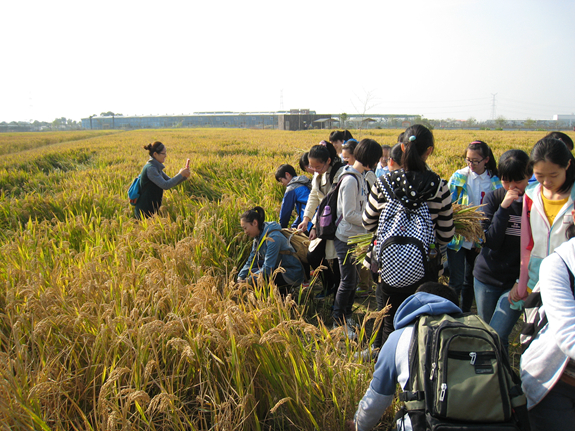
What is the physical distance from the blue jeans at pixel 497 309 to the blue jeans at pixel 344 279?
1009 mm

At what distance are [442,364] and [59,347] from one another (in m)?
2.14

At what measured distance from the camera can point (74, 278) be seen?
2840 millimetres

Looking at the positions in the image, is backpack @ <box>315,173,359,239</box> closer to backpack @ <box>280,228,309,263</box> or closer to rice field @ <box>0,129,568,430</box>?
backpack @ <box>280,228,309,263</box>

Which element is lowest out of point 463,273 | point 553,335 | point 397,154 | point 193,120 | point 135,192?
point 463,273

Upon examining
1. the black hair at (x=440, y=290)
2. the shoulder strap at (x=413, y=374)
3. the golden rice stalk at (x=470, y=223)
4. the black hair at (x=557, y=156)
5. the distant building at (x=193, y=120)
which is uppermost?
the distant building at (x=193, y=120)

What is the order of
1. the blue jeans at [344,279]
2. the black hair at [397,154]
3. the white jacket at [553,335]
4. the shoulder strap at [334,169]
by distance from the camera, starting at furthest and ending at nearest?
the shoulder strap at [334,169]
the blue jeans at [344,279]
the black hair at [397,154]
the white jacket at [553,335]

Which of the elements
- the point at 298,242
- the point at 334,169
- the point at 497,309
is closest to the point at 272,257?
the point at 298,242

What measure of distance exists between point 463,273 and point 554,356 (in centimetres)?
231

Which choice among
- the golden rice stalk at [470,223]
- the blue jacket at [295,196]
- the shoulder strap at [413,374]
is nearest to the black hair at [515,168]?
the golden rice stalk at [470,223]

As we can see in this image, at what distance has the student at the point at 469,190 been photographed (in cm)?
343

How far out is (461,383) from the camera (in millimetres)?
1268

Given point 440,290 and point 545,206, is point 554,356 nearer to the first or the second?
point 440,290

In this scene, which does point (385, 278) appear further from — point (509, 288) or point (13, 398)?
point (13, 398)

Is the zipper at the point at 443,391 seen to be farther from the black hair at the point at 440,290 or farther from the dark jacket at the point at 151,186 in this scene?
the dark jacket at the point at 151,186
